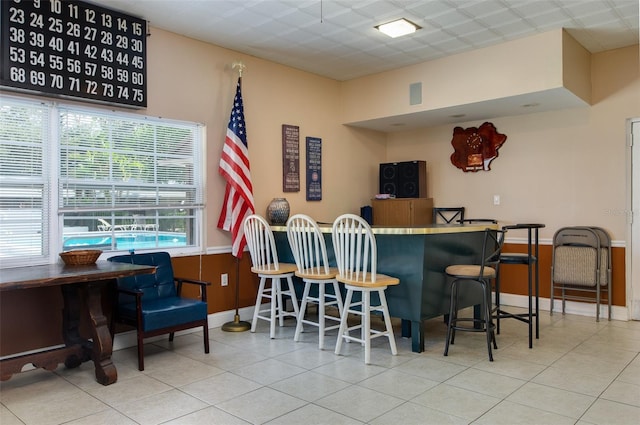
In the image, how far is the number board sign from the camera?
3356 mm

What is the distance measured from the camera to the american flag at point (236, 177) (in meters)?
4.57

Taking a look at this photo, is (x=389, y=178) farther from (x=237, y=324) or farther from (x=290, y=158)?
(x=237, y=324)

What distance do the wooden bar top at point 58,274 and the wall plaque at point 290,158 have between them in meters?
2.39

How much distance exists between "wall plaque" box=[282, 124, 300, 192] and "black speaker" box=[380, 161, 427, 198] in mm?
1467

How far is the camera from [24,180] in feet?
11.5

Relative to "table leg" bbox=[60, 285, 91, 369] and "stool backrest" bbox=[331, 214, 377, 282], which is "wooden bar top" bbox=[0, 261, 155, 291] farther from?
"stool backrest" bbox=[331, 214, 377, 282]

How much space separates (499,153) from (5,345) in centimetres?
534

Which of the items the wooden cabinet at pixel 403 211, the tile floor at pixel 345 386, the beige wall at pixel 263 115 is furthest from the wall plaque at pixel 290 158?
the tile floor at pixel 345 386

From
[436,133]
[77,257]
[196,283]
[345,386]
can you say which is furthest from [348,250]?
[436,133]

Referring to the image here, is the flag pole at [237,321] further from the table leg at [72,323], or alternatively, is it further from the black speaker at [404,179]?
the black speaker at [404,179]

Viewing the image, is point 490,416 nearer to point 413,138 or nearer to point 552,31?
point 552,31

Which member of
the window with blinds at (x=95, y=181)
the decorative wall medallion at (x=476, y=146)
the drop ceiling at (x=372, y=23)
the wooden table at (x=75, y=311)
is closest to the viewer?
the wooden table at (x=75, y=311)

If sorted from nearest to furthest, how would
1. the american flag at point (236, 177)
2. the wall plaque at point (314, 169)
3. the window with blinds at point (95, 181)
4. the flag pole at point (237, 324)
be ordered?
the window with blinds at point (95, 181)
the flag pole at point (237, 324)
the american flag at point (236, 177)
the wall plaque at point (314, 169)

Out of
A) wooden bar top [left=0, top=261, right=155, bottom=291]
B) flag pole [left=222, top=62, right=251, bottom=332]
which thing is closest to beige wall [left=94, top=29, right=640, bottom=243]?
flag pole [left=222, top=62, right=251, bottom=332]
